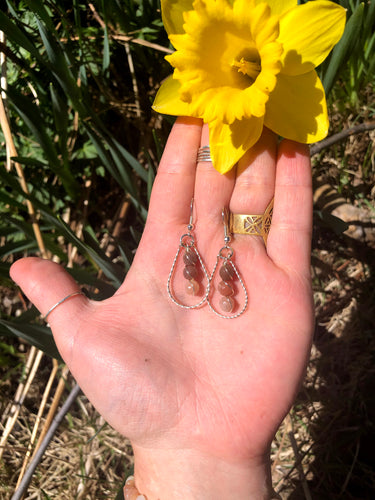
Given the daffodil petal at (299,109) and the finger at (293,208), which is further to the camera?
the finger at (293,208)

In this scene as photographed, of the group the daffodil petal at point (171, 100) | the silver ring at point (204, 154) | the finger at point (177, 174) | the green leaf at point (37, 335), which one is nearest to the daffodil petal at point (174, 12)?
the daffodil petal at point (171, 100)

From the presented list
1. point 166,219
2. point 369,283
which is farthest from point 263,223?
point 369,283

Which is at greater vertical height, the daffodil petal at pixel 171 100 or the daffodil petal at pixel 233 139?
the daffodil petal at pixel 171 100

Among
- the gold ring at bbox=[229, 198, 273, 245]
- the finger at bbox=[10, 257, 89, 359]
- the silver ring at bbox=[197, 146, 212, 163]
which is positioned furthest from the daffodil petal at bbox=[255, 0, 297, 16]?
the finger at bbox=[10, 257, 89, 359]

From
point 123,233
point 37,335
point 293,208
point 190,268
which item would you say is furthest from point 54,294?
point 123,233

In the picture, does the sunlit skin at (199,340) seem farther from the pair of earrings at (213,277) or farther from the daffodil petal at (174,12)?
the daffodil petal at (174,12)

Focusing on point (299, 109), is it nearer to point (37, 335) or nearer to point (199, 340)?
point (199, 340)

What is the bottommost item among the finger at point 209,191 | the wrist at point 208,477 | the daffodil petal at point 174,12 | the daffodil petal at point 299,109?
the wrist at point 208,477

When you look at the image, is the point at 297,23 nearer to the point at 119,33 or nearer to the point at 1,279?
the point at 119,33
